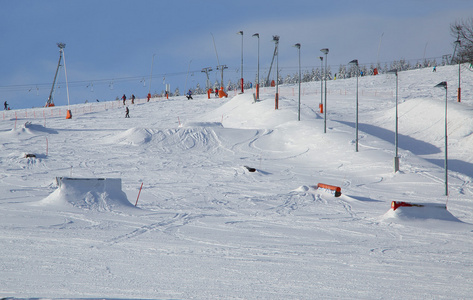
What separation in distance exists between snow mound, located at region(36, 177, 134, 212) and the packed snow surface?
0.13ft

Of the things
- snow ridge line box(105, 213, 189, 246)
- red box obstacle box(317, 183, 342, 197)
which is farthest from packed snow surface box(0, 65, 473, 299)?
red box obstacle box(317, 183, 342, 197)

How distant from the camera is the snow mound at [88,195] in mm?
13766

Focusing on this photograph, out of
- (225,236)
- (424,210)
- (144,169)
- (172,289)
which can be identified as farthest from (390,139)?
(172,289)

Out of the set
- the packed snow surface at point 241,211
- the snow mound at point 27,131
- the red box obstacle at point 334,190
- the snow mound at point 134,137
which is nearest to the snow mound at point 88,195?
the packed snow surface at point 241,211

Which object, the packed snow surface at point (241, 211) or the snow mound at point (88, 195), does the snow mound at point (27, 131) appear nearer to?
the packed snow surface at point (241, 211)

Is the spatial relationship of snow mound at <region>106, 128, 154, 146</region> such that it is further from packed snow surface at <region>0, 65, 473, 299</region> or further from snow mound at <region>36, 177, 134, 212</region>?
snow mound at <region>36, 177, 134, 212</region>

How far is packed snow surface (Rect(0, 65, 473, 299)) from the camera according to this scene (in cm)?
739

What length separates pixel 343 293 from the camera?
6.91 metres

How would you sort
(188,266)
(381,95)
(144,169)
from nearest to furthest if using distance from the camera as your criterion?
(188,266)
(144,169)
(381,95)

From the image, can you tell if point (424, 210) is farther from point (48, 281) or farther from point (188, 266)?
point (48, 281)

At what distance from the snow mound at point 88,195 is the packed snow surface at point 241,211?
0.04 metres

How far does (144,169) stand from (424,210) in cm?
1493

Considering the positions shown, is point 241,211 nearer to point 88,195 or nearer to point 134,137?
point 88,195

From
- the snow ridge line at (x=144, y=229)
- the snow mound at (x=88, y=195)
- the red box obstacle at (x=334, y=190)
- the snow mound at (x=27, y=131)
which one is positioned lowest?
the red box obstacle at (x=334, y=190)
